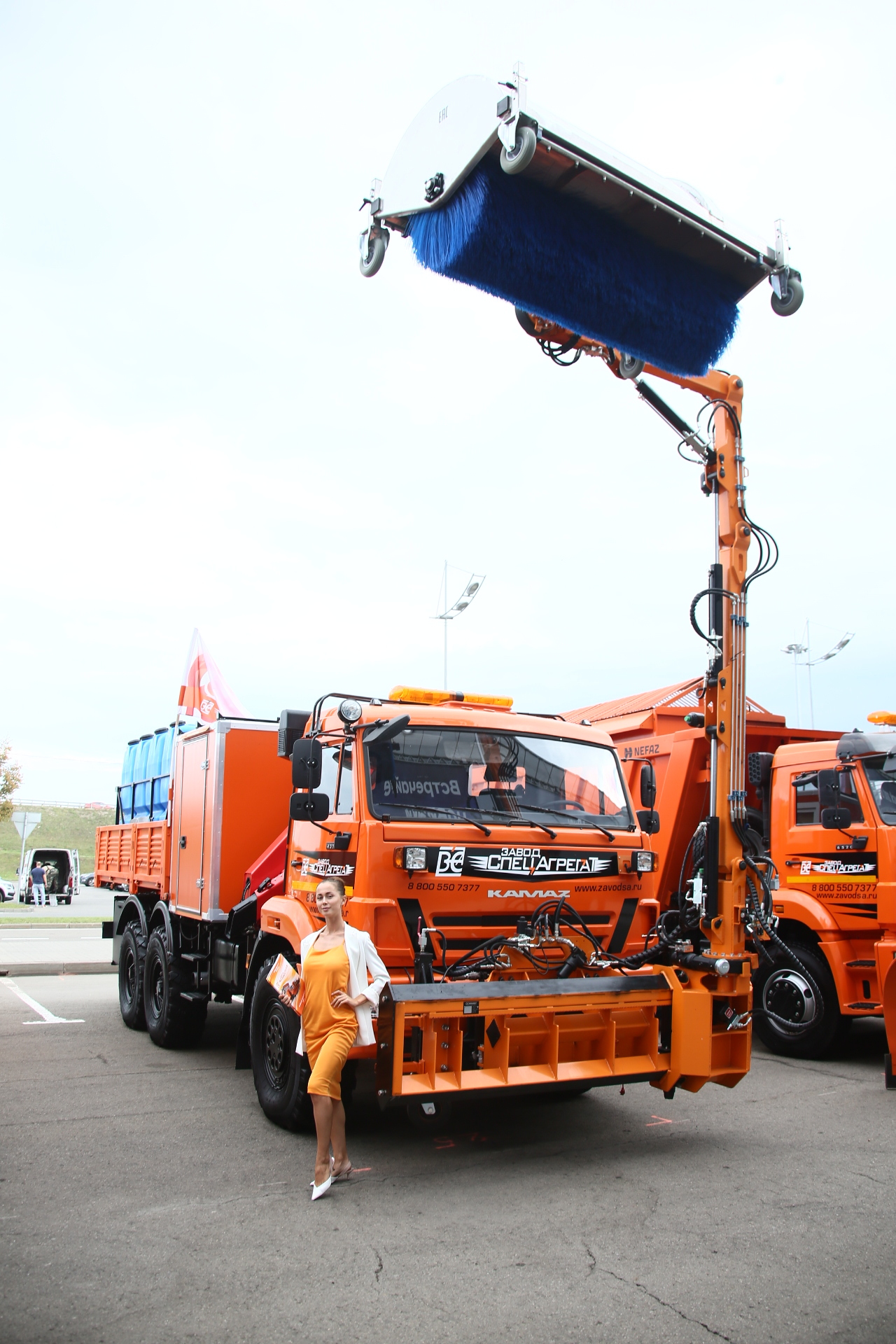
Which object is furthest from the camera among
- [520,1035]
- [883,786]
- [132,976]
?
[132,976]

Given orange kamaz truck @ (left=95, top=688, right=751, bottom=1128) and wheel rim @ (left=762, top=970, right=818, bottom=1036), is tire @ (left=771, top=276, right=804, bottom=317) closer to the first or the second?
orange kamaz truck @ (left=95, top=688, right=751, bottom=1128)

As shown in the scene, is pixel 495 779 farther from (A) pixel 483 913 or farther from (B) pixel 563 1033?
(B) pixel 563 1033

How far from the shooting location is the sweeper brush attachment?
5090mm

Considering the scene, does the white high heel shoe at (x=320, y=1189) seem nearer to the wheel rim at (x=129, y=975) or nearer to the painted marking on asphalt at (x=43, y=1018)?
the wheel rim at (x=129, y=975)

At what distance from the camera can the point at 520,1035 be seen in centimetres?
525

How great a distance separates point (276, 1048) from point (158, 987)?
11.1ft

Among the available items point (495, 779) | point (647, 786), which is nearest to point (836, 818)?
point (647, 786)

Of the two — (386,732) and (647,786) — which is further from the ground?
(386,732)

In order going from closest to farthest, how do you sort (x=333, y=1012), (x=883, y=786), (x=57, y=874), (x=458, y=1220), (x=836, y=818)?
(x=458, y=1220)
(x=333, y=1012)
(x=836, y=818)
(x=883, y=786)
(x=57, y=874)

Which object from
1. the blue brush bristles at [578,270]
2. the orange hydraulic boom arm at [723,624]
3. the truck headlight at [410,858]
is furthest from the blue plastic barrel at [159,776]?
the blue brush bristles at [578,270]

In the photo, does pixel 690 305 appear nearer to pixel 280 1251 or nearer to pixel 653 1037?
pixel 653 1037

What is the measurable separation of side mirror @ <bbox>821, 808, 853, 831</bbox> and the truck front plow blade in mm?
2992

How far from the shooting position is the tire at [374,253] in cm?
581

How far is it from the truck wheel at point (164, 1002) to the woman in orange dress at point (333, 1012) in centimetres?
383
